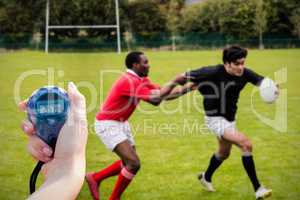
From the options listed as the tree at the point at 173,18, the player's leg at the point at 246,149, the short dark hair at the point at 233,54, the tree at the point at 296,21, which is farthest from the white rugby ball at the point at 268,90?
the tree at the point at 173,18

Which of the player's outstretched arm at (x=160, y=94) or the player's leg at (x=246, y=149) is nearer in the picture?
the player's outstretched arm at (x=160, y=94)

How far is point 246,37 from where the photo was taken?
43781mm

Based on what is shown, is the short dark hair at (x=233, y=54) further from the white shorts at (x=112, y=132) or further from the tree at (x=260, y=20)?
the tree at (x=260, y=20)

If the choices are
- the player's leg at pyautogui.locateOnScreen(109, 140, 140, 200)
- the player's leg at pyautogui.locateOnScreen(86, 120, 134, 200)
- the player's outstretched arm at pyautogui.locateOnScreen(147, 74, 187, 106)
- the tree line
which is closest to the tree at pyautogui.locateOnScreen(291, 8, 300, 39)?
the tree line

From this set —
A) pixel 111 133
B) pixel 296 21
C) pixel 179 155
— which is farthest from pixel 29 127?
pixel 296 21

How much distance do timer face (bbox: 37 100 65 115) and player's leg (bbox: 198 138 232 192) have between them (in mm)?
5380

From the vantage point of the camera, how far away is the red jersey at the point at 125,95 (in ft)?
19.3

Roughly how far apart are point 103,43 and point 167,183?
38125 millimetres

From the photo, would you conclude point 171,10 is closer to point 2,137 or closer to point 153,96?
point 2,137

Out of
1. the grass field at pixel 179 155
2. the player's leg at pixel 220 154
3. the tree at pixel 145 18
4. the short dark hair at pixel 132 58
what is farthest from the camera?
the tree at pixel 145 18

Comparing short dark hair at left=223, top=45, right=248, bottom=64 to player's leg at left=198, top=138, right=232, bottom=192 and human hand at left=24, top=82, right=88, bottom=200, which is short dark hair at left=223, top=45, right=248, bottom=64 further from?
human hand at left=24, top=82, right=88, bottom=200

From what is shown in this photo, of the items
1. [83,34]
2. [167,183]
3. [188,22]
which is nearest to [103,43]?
[83,34]

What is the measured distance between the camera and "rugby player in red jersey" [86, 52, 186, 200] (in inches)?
231

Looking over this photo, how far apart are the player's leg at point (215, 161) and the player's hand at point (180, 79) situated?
954 millimetres
